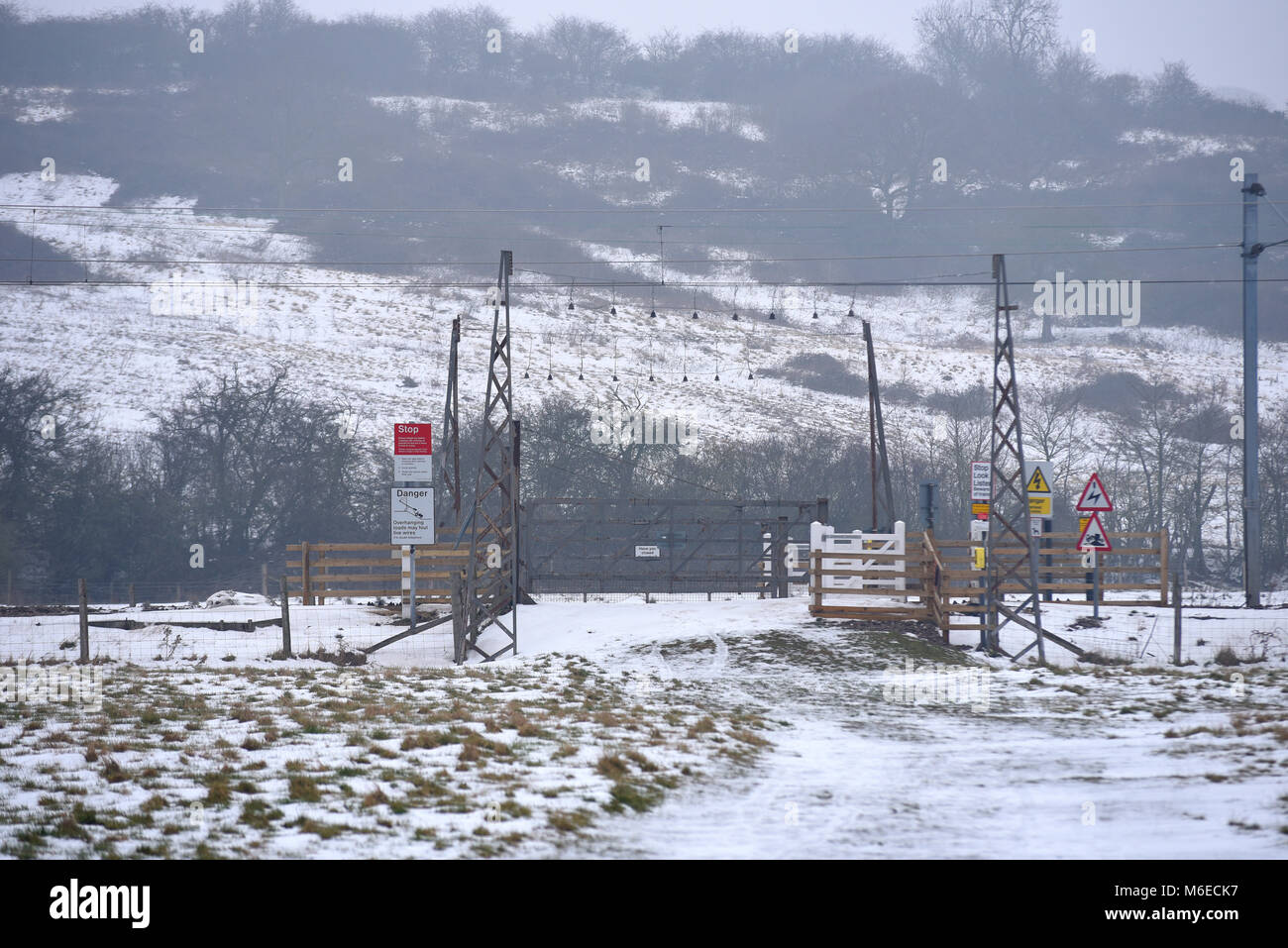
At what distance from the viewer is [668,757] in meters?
10.2

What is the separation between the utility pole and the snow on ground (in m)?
5.99

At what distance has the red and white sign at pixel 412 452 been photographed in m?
20.7

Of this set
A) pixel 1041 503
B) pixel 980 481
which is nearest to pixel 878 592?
pixel 980 481

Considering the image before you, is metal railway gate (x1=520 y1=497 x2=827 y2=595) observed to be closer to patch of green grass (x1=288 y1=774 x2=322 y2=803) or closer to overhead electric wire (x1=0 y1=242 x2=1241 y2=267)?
patch of green grass (x1=288 y1=774 x2=322 y2=803)

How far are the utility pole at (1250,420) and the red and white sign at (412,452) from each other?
16.6 m

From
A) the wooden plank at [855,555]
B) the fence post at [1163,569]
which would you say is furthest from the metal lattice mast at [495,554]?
the fence post at [1163,569]

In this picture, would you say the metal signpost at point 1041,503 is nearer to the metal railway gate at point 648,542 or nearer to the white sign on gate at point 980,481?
the white sign on gate at point 980,481

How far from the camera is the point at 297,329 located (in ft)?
208

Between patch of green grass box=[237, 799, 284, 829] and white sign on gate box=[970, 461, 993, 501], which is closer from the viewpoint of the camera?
patch of green grass box=[237, 799, 284, 829]

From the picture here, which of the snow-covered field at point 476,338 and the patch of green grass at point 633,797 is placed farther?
the snow-covered field at point 476,338

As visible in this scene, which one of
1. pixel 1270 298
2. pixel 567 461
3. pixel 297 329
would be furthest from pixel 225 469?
pixel 1270 298

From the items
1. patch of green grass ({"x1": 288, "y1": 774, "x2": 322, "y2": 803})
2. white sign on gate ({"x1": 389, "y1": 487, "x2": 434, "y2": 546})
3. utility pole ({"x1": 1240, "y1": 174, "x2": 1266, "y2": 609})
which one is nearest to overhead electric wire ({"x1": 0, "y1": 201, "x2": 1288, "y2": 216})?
utility pole ({"x1": 1240, "y1": 174, "x2": 1266, "y2": 609})

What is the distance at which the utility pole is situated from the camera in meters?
24.1

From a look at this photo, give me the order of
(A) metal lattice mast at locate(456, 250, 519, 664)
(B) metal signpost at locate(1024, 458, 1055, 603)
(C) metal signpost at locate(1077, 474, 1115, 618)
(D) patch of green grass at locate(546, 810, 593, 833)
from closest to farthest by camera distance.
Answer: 1. (D) patch of green grass at locate(546, 810, 593, 833)
2. (C) metal signpost at locate(1077, 474, 1115, 618)
3. (A) metal lattice mast at locate(456, 250, 519, 664)
4. (B) metal signpost at locate(1024, 458, 1055, 603)
